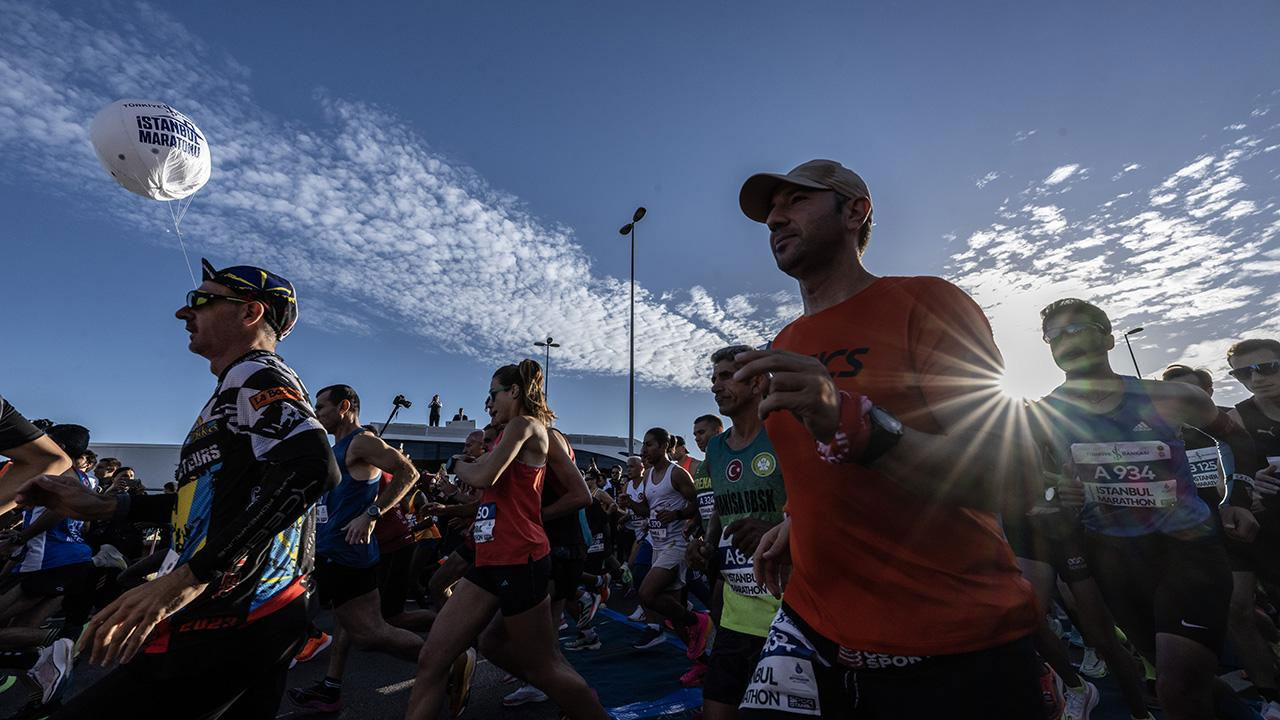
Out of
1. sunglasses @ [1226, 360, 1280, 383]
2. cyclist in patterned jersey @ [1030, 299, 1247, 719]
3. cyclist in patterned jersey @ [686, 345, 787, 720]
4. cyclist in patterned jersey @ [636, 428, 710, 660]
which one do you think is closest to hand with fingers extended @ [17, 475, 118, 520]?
cyclist in patterned jersey @ [686, 345, 787, 720]

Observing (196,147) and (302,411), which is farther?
(196,147)

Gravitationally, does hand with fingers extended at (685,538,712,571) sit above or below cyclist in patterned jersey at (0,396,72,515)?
below

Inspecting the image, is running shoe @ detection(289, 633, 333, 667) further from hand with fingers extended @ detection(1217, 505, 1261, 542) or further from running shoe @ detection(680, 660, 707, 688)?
hand with fingers extended @ detection(1217, 505, 1261, 542)

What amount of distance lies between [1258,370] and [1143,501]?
7.75ft

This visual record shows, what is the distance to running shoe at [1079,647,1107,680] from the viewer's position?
5.51 metres

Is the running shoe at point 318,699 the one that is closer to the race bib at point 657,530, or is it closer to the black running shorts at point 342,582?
the black running shorts at point 342,582

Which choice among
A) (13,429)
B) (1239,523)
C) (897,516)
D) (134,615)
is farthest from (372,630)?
(1239,523)

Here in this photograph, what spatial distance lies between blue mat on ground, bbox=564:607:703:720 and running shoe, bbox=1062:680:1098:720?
2.78 metres

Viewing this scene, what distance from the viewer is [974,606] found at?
146cm

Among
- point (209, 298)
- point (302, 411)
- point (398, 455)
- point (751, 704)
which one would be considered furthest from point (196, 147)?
point (751, 704)

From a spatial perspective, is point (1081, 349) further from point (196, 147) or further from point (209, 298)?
point (196, 147)

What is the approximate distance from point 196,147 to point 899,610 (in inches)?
362

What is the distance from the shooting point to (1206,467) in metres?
3.69

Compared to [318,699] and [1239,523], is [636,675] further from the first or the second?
[1239,523]
